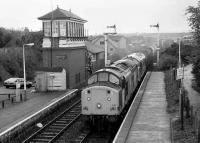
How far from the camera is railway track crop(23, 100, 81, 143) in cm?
1930

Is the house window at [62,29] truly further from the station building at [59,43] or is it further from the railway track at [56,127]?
the railway track at [56,127]

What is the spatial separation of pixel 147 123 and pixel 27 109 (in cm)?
941

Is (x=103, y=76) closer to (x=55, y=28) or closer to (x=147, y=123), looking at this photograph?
(x=147, y=123)

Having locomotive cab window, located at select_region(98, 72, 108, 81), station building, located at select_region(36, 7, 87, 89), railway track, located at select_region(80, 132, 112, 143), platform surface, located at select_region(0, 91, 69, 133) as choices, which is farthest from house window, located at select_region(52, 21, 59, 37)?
railway track, located at select_region(80, 132, 112, 143)

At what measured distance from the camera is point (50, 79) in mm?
33781

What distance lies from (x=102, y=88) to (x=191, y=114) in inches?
234

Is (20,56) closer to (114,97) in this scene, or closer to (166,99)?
(166,99)

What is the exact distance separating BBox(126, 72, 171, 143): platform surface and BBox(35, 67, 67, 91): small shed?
8649mm

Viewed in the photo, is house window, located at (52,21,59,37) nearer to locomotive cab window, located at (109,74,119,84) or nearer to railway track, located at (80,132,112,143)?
locomotive cab window, located at (109,74,119,84)

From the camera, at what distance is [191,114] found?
21.2 m

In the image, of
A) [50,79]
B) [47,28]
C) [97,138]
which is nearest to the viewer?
[97,138]

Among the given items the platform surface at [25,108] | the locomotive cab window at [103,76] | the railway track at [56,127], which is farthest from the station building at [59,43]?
the locomotive cab window at [103,76]

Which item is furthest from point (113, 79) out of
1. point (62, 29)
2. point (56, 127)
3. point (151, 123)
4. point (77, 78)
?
point (77, 78)

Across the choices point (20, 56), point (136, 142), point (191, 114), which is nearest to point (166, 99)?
point (191, 114)
